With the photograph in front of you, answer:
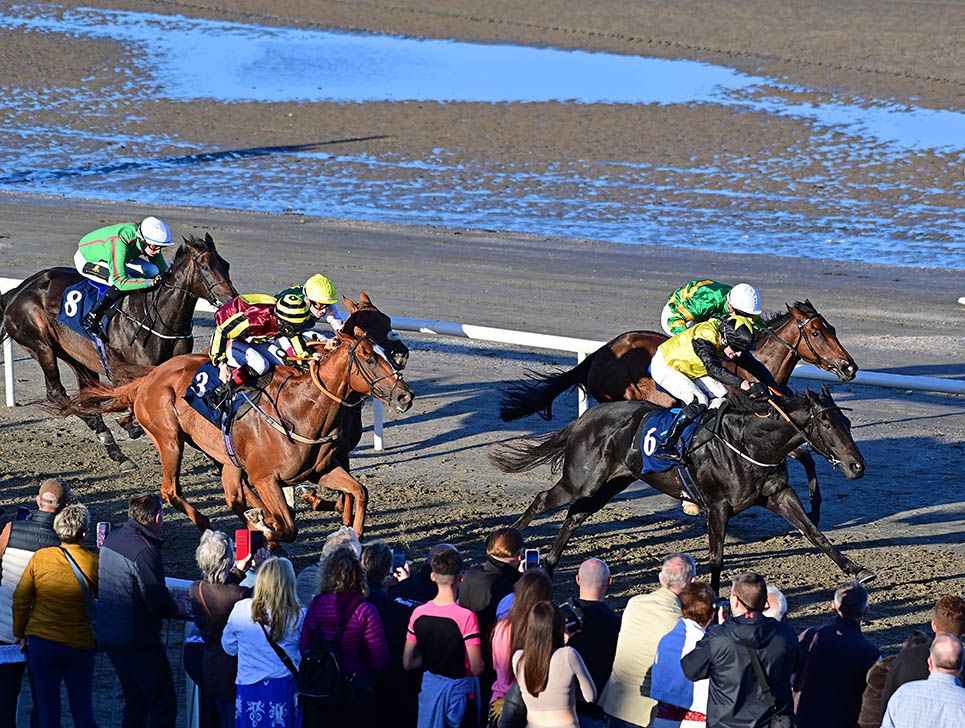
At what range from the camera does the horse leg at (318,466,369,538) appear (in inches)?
326

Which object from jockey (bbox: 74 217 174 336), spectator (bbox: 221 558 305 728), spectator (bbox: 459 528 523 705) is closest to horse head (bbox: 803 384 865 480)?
spectator (bbox: 459 528 523 705)

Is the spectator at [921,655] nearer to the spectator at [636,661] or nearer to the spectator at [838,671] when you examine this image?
the spectator at [838,671]

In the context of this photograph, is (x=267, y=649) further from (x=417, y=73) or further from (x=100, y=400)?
(x=417, y=73)

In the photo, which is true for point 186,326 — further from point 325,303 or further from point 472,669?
point 472,669

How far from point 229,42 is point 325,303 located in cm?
2626

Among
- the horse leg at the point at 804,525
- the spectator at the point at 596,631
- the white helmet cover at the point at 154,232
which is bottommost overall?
the spectator at the point at 596,631

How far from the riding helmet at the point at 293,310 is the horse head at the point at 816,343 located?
2965 mm

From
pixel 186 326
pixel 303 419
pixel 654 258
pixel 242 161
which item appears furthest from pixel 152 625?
pixel 242 161

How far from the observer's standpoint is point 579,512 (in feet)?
28.4

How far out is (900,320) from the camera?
1567cm

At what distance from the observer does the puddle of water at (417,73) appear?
2566 centimetres

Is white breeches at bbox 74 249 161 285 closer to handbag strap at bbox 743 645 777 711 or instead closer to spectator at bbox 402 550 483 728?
spectator at bbox 402 550 483 728

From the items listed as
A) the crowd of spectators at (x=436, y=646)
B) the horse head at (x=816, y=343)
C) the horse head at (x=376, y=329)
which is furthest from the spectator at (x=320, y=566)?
the horse head at (x=816, y=343)

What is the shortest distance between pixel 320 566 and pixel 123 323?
520cm
